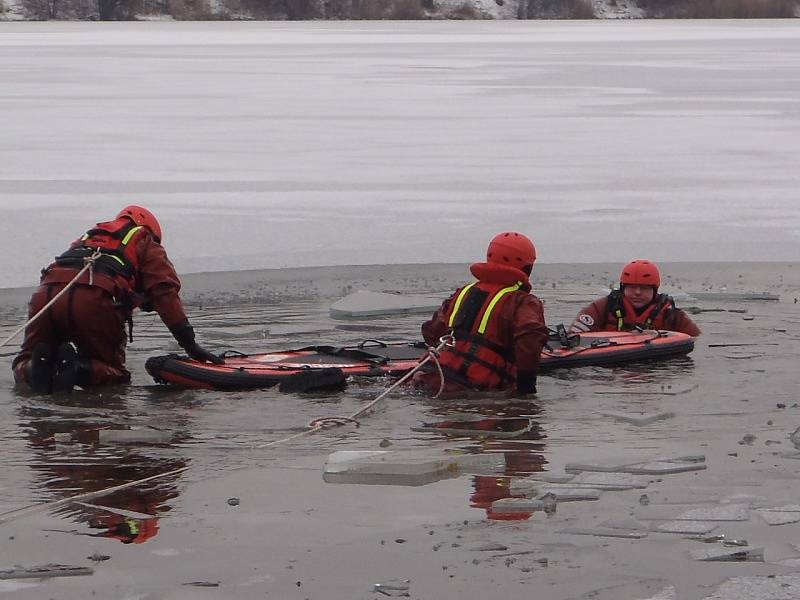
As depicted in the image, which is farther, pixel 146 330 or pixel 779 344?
pixel 146 330

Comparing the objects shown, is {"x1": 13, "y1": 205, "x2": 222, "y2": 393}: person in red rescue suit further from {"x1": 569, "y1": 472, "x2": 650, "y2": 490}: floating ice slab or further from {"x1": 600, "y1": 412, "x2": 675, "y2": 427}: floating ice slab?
{"x1": 569, "y1": 472, "x2": 650, "y2": 490}: floating ice slab

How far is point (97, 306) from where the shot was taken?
752 cm

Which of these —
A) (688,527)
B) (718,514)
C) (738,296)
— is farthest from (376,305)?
(688,527)

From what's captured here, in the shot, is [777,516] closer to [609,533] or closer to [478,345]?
[609,533]

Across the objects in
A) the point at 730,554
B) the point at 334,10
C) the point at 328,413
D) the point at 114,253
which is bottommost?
the point at 328,413

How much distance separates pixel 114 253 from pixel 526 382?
214 centimetres

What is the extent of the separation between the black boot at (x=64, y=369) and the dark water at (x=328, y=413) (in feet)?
0.27

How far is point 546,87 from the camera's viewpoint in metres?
28.9

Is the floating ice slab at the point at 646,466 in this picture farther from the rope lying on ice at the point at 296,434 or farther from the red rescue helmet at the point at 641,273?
the red rescue helmet at the point at 641,273

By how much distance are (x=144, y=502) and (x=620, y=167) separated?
1235 cm

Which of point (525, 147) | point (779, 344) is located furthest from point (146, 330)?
point (525, 147)

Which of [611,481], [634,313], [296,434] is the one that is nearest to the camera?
[611,481]

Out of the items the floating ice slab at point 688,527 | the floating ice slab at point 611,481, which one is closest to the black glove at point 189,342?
the floating ice slab at point 611,481

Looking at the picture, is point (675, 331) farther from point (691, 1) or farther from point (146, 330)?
point (691, 1)
